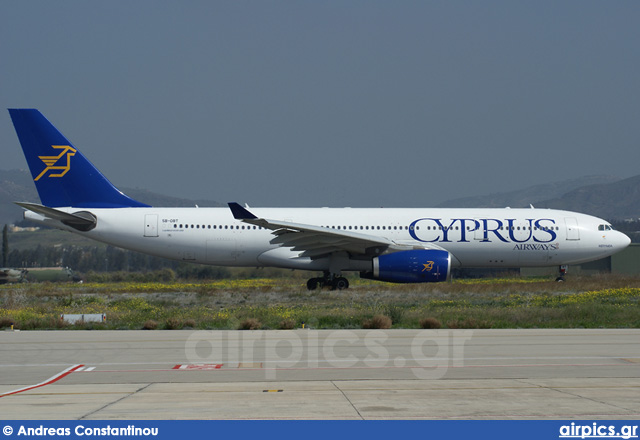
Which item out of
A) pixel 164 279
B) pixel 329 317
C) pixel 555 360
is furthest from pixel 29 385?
pixel 164 279

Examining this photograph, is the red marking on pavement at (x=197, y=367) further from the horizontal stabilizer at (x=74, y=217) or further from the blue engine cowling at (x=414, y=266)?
the horizontal stabilizer at (x=74, y=217)

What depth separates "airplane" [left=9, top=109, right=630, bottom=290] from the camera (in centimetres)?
2908

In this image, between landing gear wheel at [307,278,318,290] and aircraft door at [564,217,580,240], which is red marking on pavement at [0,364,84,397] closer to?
landing gear wheel at [307,278,318,290]

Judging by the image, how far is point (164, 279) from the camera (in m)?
47.2

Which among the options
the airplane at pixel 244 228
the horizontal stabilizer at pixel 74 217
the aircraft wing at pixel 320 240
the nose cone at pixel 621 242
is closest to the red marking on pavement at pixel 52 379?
the aircraft wing at pixel 320 240

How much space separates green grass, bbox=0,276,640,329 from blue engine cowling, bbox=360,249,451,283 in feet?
2.24

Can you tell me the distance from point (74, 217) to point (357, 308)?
12.9 m

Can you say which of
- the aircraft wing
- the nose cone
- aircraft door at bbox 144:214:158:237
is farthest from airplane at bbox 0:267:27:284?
the nose cone

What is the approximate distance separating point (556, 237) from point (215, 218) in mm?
13097

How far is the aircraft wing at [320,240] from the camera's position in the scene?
26.5m

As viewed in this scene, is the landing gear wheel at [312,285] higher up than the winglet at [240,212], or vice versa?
the winglet at [240,212]

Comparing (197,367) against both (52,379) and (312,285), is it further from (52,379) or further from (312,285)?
(312,285)

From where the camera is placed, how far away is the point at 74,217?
28547 millimetres

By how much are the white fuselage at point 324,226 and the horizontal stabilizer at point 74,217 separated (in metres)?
0.23
